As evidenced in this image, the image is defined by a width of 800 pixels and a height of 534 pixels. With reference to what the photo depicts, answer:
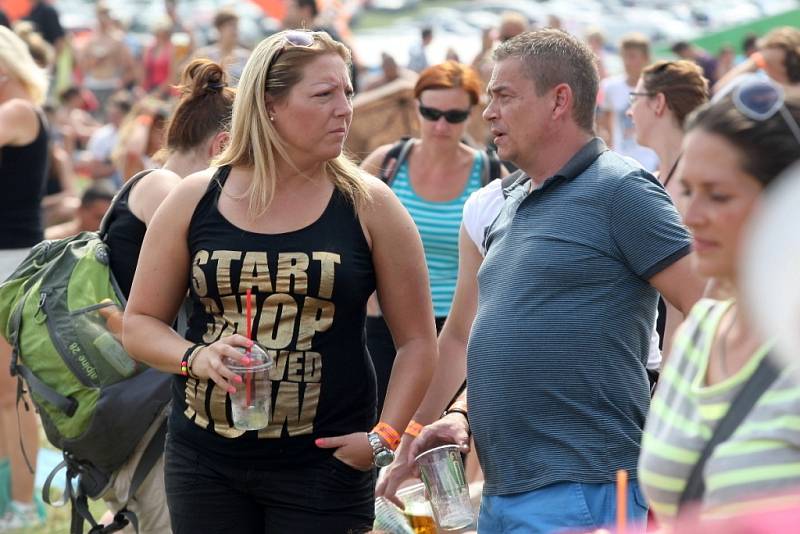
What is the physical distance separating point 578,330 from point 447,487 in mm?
594

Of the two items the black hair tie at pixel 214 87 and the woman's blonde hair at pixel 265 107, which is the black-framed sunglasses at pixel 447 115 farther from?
the woman's blonde hair at pixel 265 107

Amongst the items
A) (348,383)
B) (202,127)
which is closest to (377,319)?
(202,127)

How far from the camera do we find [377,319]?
5.89 meters

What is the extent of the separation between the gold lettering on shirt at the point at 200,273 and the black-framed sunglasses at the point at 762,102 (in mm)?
1641

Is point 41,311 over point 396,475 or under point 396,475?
over

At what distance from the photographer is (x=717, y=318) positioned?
2408 mm

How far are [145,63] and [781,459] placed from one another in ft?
57.2

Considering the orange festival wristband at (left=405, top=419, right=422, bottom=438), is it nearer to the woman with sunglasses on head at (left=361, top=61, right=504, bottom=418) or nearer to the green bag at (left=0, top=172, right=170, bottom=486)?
the green bag at (left=0, top=172, right=170, bottom=486)

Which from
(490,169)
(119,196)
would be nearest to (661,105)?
(490,169)

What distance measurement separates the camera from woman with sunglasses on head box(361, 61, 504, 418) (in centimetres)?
593

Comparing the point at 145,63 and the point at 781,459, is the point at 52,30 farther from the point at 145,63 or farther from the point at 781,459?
the point at 781,459

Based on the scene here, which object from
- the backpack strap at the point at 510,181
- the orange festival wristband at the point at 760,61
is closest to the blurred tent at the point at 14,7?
the orange festival wristband at the point at 760,61

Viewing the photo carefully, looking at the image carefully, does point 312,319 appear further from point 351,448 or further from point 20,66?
point 20,66

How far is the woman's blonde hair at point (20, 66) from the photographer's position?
6289 mm
